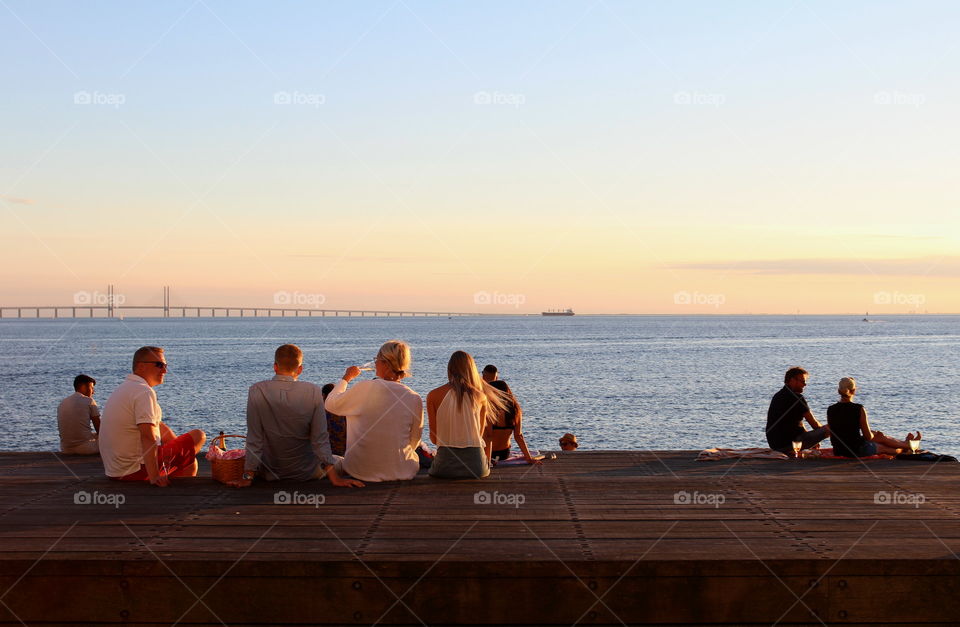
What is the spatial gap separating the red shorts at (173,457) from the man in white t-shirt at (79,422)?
11.6 feet

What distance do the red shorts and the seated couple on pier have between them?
282 inches

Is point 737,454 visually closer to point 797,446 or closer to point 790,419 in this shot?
point 790,419

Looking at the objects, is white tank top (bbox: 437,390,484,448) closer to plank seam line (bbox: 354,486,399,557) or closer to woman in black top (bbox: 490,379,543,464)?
plank seam line (bbox: 354,486,399,557)

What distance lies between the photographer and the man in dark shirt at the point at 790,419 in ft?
38.8

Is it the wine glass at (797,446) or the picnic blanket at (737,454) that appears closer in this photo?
the picnic blanket at (737,454)

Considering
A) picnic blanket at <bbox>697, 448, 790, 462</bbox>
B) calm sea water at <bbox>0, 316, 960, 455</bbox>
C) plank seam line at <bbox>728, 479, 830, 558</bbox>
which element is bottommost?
calm sea water at <bbox>0, 316, 960, 455</bbox>

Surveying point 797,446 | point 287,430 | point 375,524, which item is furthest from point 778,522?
point 797,446

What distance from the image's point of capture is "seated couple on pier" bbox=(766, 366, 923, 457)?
11570mm

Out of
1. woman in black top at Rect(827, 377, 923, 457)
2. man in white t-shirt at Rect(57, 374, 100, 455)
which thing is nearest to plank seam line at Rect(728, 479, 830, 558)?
woman in black top at Rect(827, 377, 923, 457)

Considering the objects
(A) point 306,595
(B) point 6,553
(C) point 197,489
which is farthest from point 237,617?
(C) point 197,489

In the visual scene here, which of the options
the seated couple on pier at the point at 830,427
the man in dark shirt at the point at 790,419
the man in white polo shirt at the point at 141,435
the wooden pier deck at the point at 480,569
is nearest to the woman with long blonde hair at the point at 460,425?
the wooden pier deck at the point at 480,569

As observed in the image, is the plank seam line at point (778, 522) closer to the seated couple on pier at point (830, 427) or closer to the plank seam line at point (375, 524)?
the plank seam line at point (375, 524)

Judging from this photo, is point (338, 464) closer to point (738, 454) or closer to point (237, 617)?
point (237, 617)

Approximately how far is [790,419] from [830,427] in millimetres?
517
